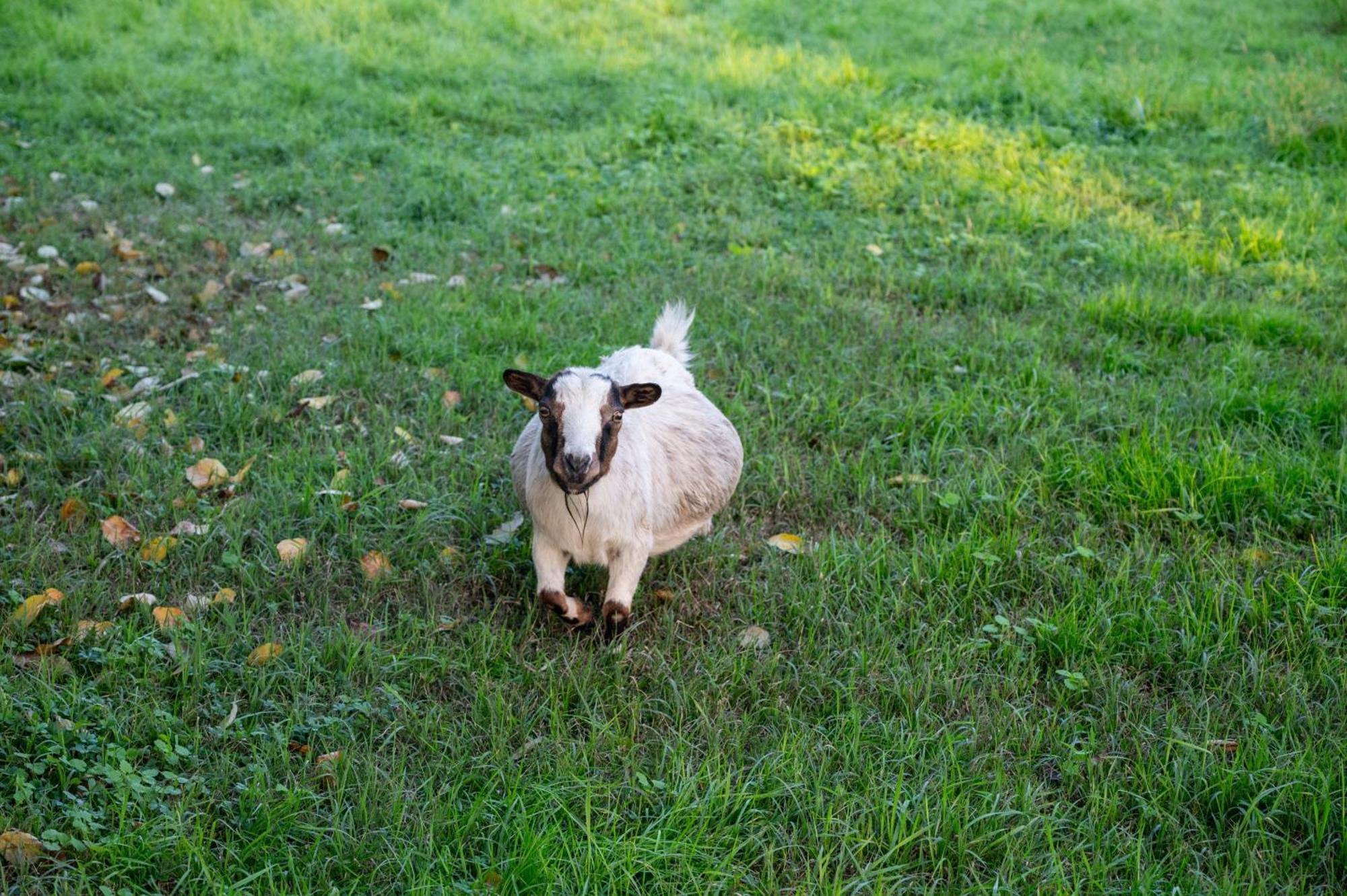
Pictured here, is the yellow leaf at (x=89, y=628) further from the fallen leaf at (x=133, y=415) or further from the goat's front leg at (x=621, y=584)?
the goat's front leg at (x=621, y=584)

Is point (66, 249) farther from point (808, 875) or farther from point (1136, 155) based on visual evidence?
point (1136, 155)

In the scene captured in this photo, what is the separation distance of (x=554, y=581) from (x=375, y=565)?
0.73 metres

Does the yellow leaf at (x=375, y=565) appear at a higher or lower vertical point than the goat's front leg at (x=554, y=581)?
lower

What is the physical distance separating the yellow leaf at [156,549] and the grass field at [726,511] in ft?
0.07

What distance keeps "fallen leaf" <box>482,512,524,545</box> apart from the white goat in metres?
0.24

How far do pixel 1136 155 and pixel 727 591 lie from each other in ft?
20.1

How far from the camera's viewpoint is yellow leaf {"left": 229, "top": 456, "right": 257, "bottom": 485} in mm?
4434

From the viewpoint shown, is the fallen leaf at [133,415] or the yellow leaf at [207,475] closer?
the yellow leaf at [207,475]

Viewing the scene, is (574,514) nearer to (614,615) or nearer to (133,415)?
(614,615)

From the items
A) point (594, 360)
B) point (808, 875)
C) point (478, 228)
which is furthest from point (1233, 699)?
point (478, 228)

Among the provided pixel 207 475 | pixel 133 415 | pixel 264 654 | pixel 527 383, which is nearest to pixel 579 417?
pixel 527 383

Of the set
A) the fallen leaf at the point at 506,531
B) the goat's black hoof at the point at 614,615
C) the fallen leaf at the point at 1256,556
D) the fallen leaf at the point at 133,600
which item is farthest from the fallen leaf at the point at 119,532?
the fallen leaf at the point at 1256,556

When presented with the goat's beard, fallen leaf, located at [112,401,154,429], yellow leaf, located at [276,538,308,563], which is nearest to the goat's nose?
the goat's beard

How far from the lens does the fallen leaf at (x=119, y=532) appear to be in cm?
398
